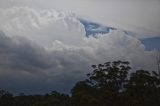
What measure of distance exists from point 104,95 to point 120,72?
557cm

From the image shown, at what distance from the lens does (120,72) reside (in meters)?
72.0

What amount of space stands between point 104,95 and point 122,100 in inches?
138

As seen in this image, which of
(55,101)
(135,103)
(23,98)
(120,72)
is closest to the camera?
(135,103)

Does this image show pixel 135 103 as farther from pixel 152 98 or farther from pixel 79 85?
pixel 79 85

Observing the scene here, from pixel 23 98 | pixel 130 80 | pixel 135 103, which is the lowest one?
pixel 135 103

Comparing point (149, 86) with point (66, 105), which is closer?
point (149, 86)

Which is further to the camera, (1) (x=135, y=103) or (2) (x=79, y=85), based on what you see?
(2) (x=79, y=85)

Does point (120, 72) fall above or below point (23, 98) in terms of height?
below

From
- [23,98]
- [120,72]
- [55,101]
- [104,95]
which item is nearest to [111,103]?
[104,95]

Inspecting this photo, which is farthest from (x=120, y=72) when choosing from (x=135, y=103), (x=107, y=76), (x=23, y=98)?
(x=23, y=98)

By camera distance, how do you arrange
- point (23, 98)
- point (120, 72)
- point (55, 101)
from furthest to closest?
point (23, 98), point (55, 101), point (120, 72)

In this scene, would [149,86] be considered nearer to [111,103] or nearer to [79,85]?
[111,103]

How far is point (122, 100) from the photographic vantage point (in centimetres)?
6894

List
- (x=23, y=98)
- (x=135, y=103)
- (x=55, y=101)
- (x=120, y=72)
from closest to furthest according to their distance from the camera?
1. (x=135, y=103)
2. (x=120, y=72)
3. (x=55, y=101)
4. (x=23, y=98)
